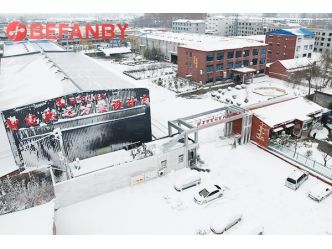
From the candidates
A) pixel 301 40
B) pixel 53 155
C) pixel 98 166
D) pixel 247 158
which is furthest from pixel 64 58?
pixel 301 40

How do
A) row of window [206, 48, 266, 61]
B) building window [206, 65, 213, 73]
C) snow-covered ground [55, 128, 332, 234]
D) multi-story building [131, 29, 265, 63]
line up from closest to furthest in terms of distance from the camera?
snow-covered ground [55, 128, 332, 234]
row of window [206, 48, 266, 61]
building window [206, 65, 213, 73]
multi-story building [131, 29, 265, 63]

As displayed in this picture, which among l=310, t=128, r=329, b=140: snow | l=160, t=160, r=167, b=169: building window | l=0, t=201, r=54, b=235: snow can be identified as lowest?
l=310, t=128, r=329, b=140: snow

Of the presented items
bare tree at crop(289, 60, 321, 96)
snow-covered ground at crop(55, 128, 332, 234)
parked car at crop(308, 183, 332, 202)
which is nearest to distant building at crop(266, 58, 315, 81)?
bare tree at crop(289, 60, 321, 96)

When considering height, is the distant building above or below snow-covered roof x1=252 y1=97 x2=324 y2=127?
above

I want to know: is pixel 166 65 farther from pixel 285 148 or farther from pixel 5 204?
pixel 5 204

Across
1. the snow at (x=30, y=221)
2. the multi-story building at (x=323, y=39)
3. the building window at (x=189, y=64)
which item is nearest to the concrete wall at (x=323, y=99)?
the building window at (x=189, y=64)

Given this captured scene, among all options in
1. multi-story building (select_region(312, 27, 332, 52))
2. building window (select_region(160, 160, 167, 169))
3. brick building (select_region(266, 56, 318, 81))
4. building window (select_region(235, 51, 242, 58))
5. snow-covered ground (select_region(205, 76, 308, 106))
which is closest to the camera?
building window (select_region(160, 160, 167, 169))

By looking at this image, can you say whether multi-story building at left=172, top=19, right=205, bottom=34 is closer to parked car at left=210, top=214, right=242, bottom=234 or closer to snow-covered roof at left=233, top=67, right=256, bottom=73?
snow-covered roof at left=233, top=67, right=256, bottom=73
